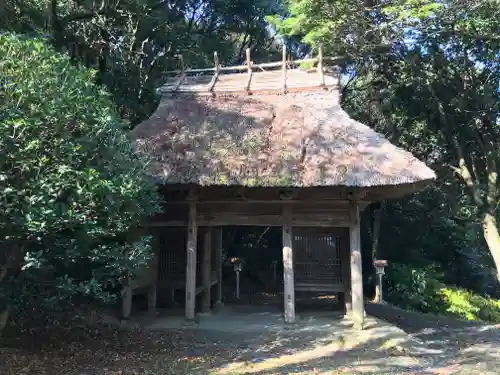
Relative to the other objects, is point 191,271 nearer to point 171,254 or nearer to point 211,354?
Result: point 171,254

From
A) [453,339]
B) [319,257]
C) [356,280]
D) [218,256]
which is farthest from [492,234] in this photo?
[218,256]

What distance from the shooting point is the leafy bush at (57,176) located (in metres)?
5.19

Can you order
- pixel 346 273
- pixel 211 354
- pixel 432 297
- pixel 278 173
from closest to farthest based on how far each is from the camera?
pixel 211 354 → pixel 278 173 → pixel 346 273 → pixel 432 297

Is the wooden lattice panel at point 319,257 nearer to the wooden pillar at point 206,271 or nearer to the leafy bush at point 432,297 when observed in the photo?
the wooden pillar at point 206,271

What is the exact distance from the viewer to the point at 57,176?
5305 millimetres

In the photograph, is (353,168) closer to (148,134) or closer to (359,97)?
(148,134)

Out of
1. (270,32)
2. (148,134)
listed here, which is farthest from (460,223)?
(148,134)

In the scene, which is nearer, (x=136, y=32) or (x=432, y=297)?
(x=136, y=32)

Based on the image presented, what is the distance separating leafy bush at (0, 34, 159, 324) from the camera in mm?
5191

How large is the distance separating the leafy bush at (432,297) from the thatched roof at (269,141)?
26.1ft

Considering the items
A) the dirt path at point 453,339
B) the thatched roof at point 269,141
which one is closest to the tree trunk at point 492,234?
the dirt path at point 453,339

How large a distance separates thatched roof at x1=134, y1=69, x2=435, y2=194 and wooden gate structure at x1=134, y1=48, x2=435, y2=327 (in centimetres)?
2

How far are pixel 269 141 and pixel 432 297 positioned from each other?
936 cm

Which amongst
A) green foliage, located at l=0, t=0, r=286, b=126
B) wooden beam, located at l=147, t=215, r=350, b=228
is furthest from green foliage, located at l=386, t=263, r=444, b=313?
green foliage, located at l=0, t=0, r=286, b=126
